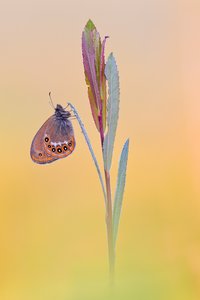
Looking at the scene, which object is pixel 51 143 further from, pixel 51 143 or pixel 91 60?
pixel 91 60

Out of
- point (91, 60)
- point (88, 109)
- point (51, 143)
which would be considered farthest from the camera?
point (88, 109)

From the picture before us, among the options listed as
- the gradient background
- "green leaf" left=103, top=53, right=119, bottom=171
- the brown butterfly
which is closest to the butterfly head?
the brown butterfly

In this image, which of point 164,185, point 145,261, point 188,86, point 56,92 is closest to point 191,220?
point 164,185

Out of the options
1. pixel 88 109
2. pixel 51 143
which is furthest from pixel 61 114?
pixel 88 109

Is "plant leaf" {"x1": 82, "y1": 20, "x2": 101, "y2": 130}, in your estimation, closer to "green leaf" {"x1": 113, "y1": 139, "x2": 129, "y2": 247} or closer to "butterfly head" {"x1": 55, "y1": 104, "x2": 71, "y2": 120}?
"green leaf" {"x1": 113, "y1": 139, "x2": 129, "y2": 247}

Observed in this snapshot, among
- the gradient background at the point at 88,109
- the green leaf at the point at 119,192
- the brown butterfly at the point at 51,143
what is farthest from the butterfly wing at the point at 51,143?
the green leaf at the point at 119,192

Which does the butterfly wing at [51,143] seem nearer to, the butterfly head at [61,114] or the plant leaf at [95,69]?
the butterfly head at [61,114]
